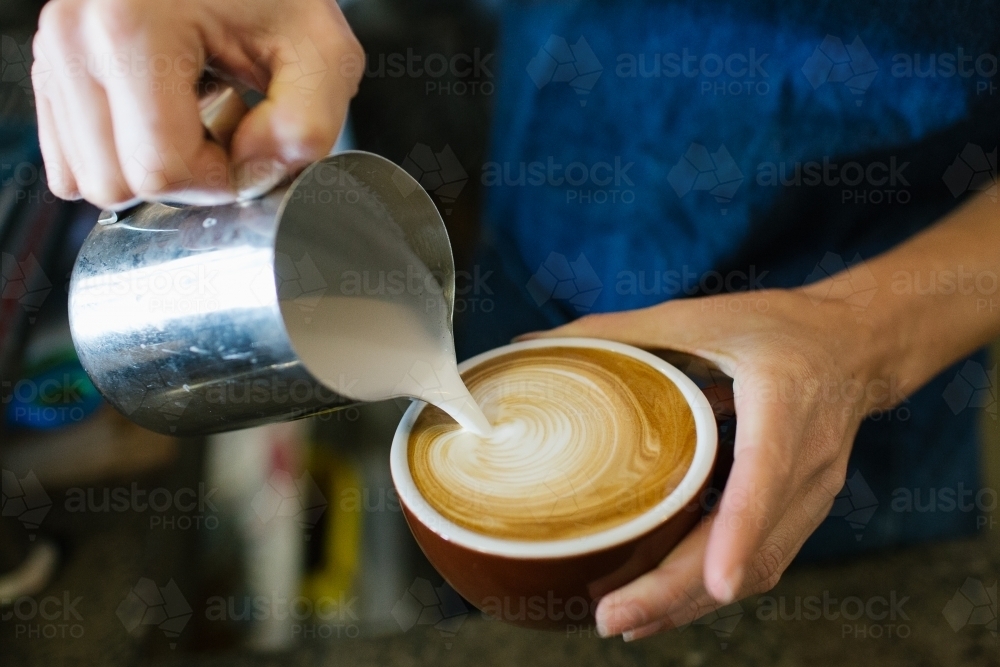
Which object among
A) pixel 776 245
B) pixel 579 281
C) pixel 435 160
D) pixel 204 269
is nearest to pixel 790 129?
pixel 776 245

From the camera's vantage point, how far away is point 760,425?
665 mm

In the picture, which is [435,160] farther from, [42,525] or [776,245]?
[42,525]

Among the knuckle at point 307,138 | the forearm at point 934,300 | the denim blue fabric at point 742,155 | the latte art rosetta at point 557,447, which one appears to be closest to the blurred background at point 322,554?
the denim blue fabric at point 742,155

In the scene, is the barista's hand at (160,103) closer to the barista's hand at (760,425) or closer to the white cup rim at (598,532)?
the white cup rim at (598,532)

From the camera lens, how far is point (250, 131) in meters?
0.59

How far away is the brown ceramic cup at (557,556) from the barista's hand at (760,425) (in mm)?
22

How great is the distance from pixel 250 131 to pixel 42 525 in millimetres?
996

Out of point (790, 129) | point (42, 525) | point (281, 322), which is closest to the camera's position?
point (281, 322)

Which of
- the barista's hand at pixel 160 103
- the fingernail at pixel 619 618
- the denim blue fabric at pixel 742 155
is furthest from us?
the denim blue fabric at pixel 742 155

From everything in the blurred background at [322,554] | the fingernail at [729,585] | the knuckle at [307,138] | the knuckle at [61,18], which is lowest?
the blurred background at [322,554]

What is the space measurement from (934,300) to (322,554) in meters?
0.97

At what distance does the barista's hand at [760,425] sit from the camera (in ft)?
2.06

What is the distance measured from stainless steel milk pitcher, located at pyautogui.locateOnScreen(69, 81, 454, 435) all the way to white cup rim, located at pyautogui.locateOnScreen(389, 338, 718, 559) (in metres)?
0.13

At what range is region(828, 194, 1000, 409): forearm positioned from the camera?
0.92 metres
